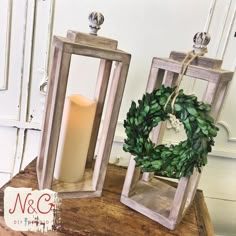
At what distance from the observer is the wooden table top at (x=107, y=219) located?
0.56m

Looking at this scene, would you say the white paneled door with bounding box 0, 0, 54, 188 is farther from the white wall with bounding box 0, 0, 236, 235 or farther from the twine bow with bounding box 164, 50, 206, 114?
the twine bow with bounding box 164, 50, 206, 114

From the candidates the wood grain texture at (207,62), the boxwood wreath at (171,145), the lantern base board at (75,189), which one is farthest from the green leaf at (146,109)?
the lantern base board at (75,189)

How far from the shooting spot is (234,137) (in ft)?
2.92

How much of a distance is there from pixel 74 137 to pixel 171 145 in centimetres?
23

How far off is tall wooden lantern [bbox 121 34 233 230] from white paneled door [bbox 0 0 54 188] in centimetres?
39

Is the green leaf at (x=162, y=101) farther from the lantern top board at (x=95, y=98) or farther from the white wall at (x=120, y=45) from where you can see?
the white wall at (x=120, y=45)

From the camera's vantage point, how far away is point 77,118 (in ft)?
2.10

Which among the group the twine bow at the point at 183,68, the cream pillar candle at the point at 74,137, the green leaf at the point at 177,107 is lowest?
the cream pillar candle at the point at 74,137

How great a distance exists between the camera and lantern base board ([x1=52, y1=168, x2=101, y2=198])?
0.63 meters

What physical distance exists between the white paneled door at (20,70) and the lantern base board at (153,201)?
0.40m

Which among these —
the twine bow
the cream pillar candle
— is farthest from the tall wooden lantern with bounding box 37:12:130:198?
the twine bow

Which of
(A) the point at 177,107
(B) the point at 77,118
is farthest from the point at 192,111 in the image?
(B) the point at 77,118

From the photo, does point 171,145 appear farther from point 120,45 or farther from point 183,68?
point 120,45

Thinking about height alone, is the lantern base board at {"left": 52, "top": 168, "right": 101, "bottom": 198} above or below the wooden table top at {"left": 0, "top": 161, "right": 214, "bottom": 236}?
above
